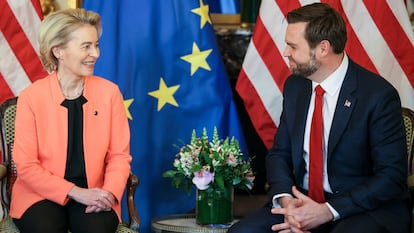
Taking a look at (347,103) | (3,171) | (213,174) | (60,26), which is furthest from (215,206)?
(60,26)

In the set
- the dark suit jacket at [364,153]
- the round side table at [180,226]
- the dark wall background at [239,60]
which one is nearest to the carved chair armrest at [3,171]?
the round side table at [180,226]

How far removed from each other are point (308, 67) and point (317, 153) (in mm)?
376

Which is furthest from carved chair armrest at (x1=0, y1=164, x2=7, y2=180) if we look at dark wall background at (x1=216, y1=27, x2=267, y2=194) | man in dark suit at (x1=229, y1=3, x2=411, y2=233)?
dark wall background at (x1=216, y1=27, x2=267, y2=194)

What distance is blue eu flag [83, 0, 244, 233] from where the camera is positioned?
15.4 ft

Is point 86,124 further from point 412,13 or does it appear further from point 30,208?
point 412,13

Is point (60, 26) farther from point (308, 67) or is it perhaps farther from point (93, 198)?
point (308, 67)

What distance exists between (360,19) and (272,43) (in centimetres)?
51

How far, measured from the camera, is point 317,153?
367 cm

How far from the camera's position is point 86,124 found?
385cm

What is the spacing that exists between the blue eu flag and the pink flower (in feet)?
2.33

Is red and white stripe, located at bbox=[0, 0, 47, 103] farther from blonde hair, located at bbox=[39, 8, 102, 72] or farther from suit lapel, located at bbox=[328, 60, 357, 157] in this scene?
suit lapel, located at bbox=[328, 60, 357, 157]

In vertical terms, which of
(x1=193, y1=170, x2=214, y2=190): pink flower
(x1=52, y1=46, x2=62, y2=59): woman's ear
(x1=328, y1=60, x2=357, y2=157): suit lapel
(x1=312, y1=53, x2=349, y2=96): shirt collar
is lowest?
(x1=193, y1=170, x2=214, y2=190): pink flower

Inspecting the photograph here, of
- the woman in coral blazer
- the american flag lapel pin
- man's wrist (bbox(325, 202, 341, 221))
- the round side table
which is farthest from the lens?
the round side table

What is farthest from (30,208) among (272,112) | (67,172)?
(272,112)
